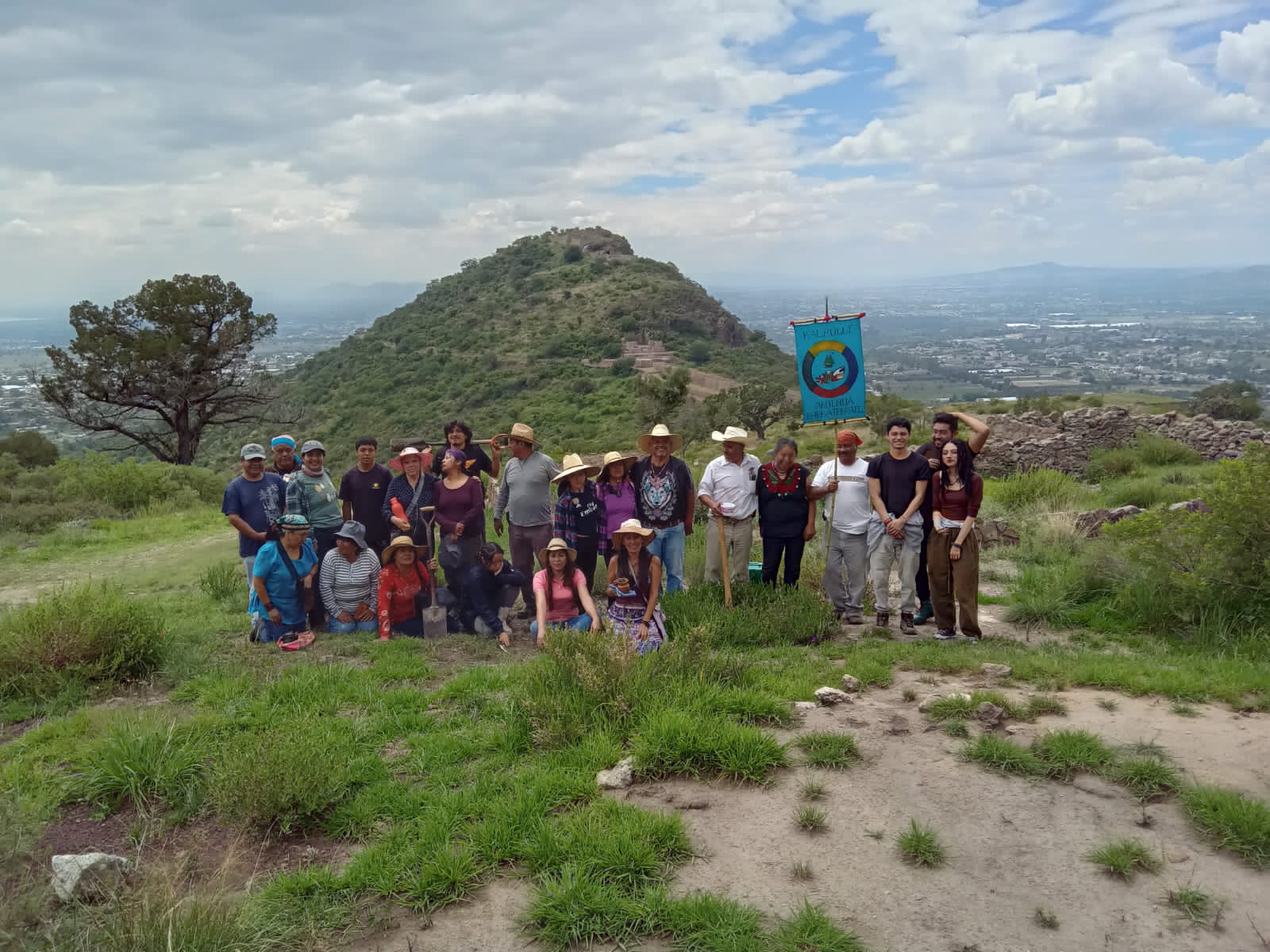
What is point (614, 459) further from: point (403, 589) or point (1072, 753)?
point (1072, 753)

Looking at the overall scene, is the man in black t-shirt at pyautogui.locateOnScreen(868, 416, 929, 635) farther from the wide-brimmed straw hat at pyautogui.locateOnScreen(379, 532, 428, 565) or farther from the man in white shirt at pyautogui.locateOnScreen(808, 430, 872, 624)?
the wide-brimmed straw hat at pyautogui.locateOnScreen(379, 532, 428, 565)

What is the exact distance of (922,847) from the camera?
3604 mm

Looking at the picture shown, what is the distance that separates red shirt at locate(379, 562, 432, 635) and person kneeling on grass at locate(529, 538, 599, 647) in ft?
4.23

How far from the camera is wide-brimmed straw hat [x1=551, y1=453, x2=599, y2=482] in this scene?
22.7ft

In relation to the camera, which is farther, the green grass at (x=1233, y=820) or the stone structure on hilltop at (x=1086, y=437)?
the stone structure on hilltop at (x=1086, y=437)

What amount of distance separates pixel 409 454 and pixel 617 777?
4.12 meters

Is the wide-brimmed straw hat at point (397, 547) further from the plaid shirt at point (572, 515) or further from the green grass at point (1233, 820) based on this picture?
the green grass at point (1233, 820)

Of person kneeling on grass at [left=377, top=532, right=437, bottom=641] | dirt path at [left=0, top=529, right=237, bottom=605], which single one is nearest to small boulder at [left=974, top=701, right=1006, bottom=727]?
person kneeling on grass at [left=377, top=532, right=437, bottom=641]

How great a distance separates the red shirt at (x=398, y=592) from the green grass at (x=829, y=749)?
4011mm

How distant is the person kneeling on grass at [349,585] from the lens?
7.04m

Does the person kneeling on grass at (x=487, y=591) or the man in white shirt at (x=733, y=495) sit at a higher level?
the man in white shirt at (x=733, y=495)

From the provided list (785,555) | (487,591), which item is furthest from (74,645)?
(785,555)

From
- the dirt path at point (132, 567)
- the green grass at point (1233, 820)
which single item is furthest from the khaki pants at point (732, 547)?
the dirt path at point (132, 567)

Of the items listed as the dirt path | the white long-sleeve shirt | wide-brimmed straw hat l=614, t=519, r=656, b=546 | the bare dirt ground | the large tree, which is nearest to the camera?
the bare dirt ground
